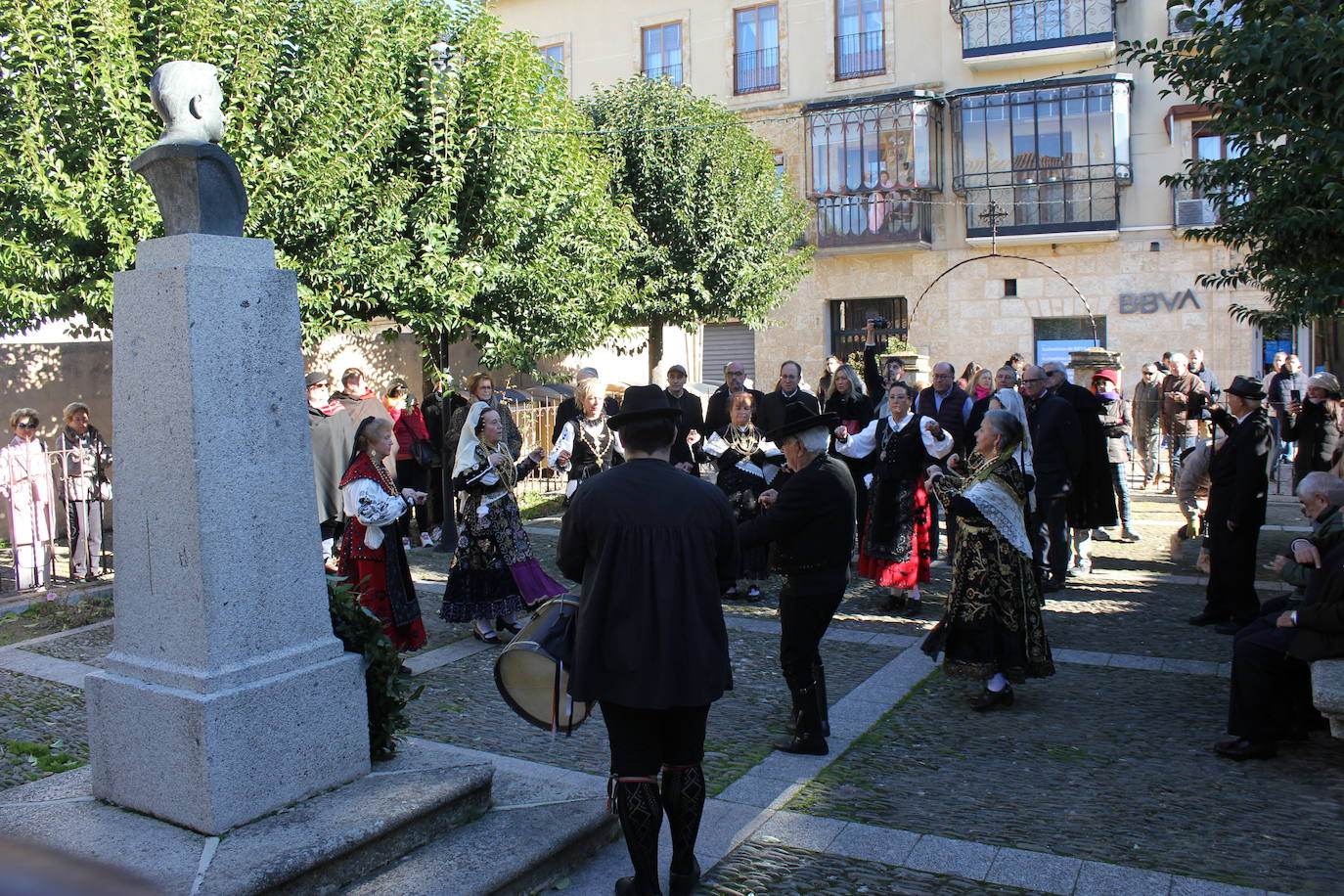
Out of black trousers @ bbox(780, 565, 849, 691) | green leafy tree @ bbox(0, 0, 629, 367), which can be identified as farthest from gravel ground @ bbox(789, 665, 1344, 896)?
green leafy tree @ bbox(0, 0, 629, 367)

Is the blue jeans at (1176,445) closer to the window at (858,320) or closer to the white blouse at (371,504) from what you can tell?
the white blouse at (371,504)

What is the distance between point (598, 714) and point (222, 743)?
276 cm

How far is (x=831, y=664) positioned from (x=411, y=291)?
264 inches

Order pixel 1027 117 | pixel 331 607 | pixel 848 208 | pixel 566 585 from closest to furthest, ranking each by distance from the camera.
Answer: pixel 331 607, pixel 566 585, pixel 1027 117, pixel 848 208

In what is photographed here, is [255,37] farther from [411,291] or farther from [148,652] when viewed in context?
[148,652]

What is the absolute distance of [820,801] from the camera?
16.1ft

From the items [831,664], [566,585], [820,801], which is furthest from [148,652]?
[566,585]

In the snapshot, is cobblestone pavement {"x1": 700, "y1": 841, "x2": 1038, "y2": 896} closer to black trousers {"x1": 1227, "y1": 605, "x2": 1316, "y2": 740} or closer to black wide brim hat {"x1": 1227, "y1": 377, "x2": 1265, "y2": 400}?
black trousers {"x1": 1227, "y1": 605, "x2": 1316, "y2": 740}

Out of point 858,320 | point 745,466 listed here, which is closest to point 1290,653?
point 745,466

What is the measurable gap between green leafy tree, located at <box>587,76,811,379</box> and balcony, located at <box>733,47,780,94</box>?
21.0ft

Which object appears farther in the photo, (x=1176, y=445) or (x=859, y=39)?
(x=859, y=39)

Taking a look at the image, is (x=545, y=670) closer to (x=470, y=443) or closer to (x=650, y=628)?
(x=650, y=628)

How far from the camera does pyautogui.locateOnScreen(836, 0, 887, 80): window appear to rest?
2702 centimetres

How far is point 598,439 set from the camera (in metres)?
9.62
